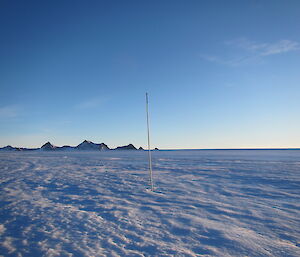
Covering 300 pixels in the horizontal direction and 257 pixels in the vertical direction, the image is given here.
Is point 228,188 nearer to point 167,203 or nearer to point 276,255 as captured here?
point 167,203

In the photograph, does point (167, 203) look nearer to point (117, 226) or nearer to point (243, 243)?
point (117, 226)

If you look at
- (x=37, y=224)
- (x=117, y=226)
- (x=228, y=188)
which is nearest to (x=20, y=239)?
(x=37, y=224)

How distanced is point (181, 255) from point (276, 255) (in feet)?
5.38

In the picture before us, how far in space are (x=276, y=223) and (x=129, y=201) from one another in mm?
4244

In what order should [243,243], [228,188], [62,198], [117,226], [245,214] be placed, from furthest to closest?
[228,188], [62,198], [245,214], [117,226], [243,243]

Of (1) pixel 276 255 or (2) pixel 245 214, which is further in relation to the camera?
(2) pixel 245 214

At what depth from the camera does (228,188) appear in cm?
845

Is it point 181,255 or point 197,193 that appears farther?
point 197,193

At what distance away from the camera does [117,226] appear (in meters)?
4.51

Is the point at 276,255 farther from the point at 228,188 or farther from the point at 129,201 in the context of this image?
the point at 228,188

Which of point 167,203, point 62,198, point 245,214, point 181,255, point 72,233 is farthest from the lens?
point 62,198

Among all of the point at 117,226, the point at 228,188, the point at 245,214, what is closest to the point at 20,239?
the point at 117,226

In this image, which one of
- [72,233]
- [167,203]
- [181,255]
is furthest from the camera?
[167,203]

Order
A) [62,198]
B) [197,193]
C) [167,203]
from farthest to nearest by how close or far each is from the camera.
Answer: [197,193]
[62,198]
[167,203]
